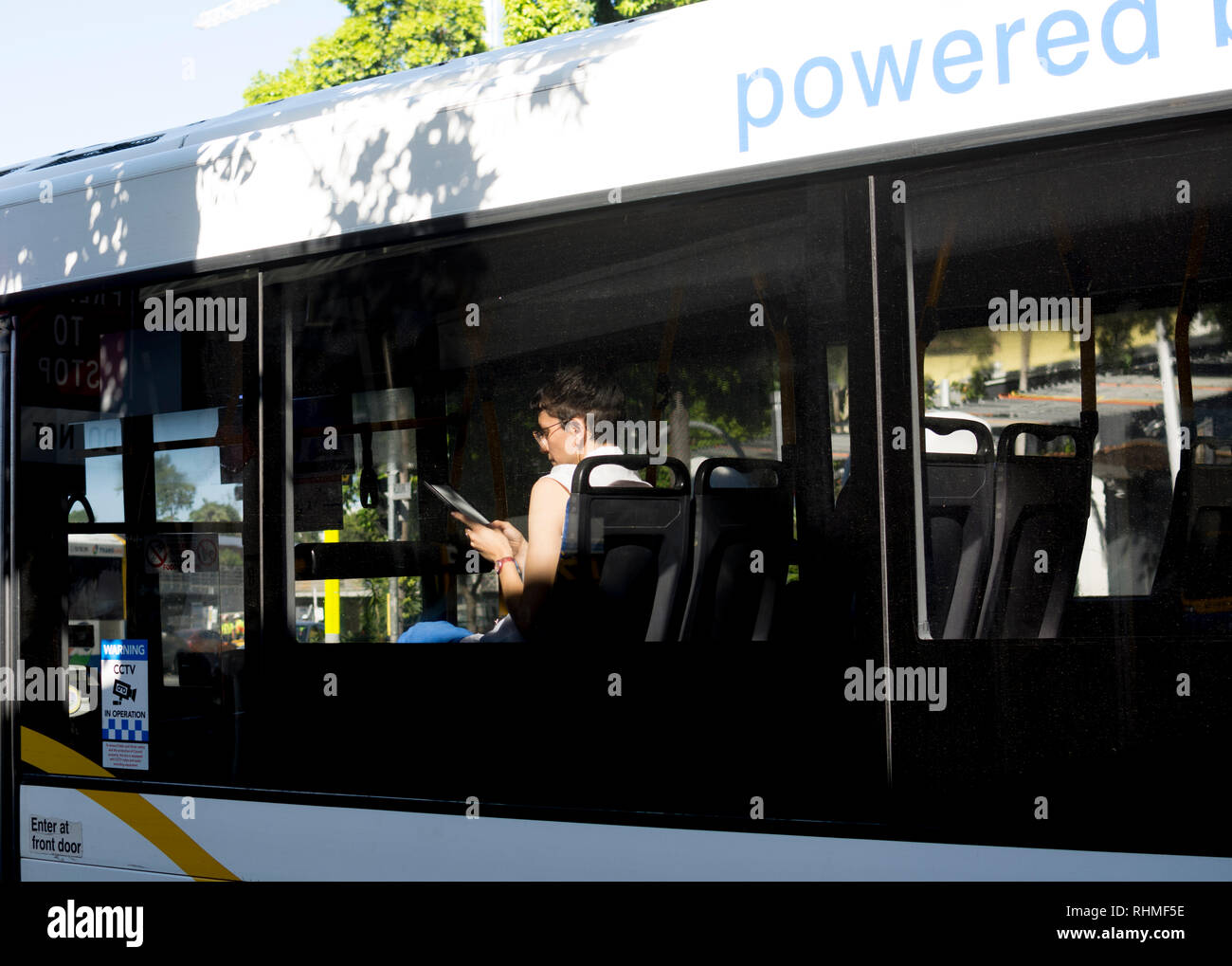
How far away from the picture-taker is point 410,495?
3883 mm

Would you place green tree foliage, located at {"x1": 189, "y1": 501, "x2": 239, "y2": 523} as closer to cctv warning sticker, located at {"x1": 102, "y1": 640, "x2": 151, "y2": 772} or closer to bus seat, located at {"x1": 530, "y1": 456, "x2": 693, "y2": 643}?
cctv warning sticker, located at {"x1": 102, "y1": 640, "x2": 151, "y2": 772}

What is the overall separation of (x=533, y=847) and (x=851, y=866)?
88 centimetres

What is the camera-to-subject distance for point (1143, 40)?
9.16 feet

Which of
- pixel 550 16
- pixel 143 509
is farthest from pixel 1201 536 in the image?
pixel 550 16

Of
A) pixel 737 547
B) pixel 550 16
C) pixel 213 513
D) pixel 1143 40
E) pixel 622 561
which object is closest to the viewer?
pixel 1143 40

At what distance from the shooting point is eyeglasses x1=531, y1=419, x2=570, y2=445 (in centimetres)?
368

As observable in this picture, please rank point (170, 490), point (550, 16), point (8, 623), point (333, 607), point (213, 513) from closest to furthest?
point (333, 607)
point (213, 513)
point (170, 490)
point (8, 623)
point (550, 16)

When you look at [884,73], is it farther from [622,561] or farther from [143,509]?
[143,509]

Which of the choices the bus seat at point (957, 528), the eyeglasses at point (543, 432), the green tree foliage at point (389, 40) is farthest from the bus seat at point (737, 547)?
the green tree foliage at point (389, 40)

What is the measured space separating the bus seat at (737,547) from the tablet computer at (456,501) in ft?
2.27

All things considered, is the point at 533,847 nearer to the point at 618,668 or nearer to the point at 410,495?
the point at 618,668

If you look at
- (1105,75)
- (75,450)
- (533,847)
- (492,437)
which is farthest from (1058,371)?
(75,450)

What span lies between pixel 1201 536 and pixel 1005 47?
3.77 ft

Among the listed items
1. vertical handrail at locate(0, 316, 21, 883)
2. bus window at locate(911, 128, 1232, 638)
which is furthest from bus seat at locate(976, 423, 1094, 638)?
vertical handrail at locate(0, 316, 21, 883)
